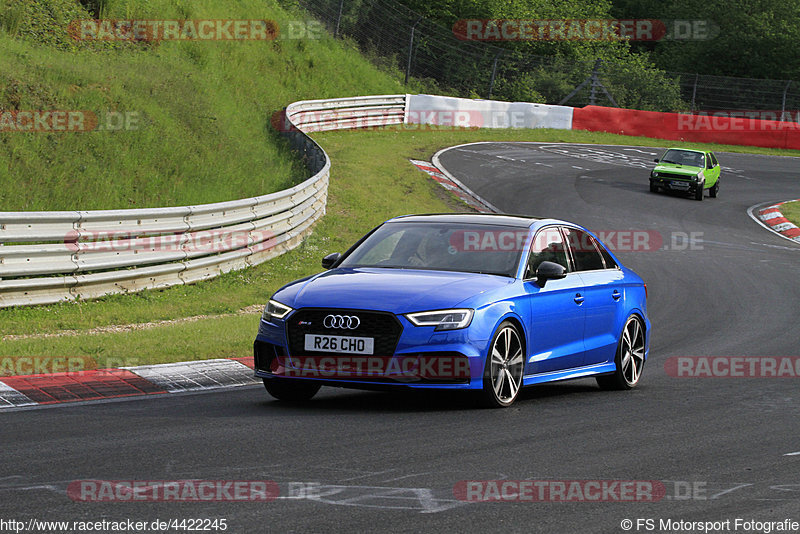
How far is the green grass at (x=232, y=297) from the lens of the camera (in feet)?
36.0

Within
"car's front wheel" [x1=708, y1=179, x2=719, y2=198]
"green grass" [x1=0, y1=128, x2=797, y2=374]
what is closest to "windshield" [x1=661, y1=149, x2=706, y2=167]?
"car's front wheel" [x1=708, y1=179, x2=719, y2=198]

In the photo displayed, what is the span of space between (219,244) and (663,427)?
32.6 ft

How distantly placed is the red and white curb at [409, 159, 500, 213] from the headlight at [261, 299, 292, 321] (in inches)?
721

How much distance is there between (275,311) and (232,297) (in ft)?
24.2

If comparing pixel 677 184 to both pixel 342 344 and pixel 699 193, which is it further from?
pixel 342 344

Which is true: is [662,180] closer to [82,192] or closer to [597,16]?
[82,192]

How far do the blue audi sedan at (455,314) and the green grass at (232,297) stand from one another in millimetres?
2520

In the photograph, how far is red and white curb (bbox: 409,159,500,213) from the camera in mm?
28016

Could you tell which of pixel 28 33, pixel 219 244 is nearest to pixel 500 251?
pixel 219 244

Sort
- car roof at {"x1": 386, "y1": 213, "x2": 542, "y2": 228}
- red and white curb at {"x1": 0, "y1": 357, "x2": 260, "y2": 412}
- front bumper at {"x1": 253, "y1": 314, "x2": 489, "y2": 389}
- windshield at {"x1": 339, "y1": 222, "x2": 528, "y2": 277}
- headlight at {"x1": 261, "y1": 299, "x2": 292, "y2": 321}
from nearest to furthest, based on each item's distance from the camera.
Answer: front bumper at {"x1": 253, "y1": 314, "x2": 489, "y2": 389} → headlight at {"x1": 261, "y1": 299, "x2": 292, "y2": 321} → red and white curb at {"x1": 0, "y1": 357, "x2": 260, "y2": 412} → windshield at {"x1": 339, "y1": 222, "x2": 528, "y2": 277} → car roof at {"x1": 386, "y1": 213, "x2": 542, "y2": 228}

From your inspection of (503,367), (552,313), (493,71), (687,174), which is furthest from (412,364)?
(493,71)

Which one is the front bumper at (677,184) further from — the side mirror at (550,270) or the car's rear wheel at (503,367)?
the car's rear wheel at (503,367)

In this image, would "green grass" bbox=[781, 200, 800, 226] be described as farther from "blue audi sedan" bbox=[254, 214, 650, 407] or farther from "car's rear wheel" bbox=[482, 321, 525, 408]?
"car's rear wheel" bbox=[482, 321, 525, 408]

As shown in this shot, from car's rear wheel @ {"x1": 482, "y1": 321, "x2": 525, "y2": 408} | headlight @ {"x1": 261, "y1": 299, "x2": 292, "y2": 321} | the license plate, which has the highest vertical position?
headlight @ {"x1": 261, "y1": 299, "x2": 292, "y2": 321}
